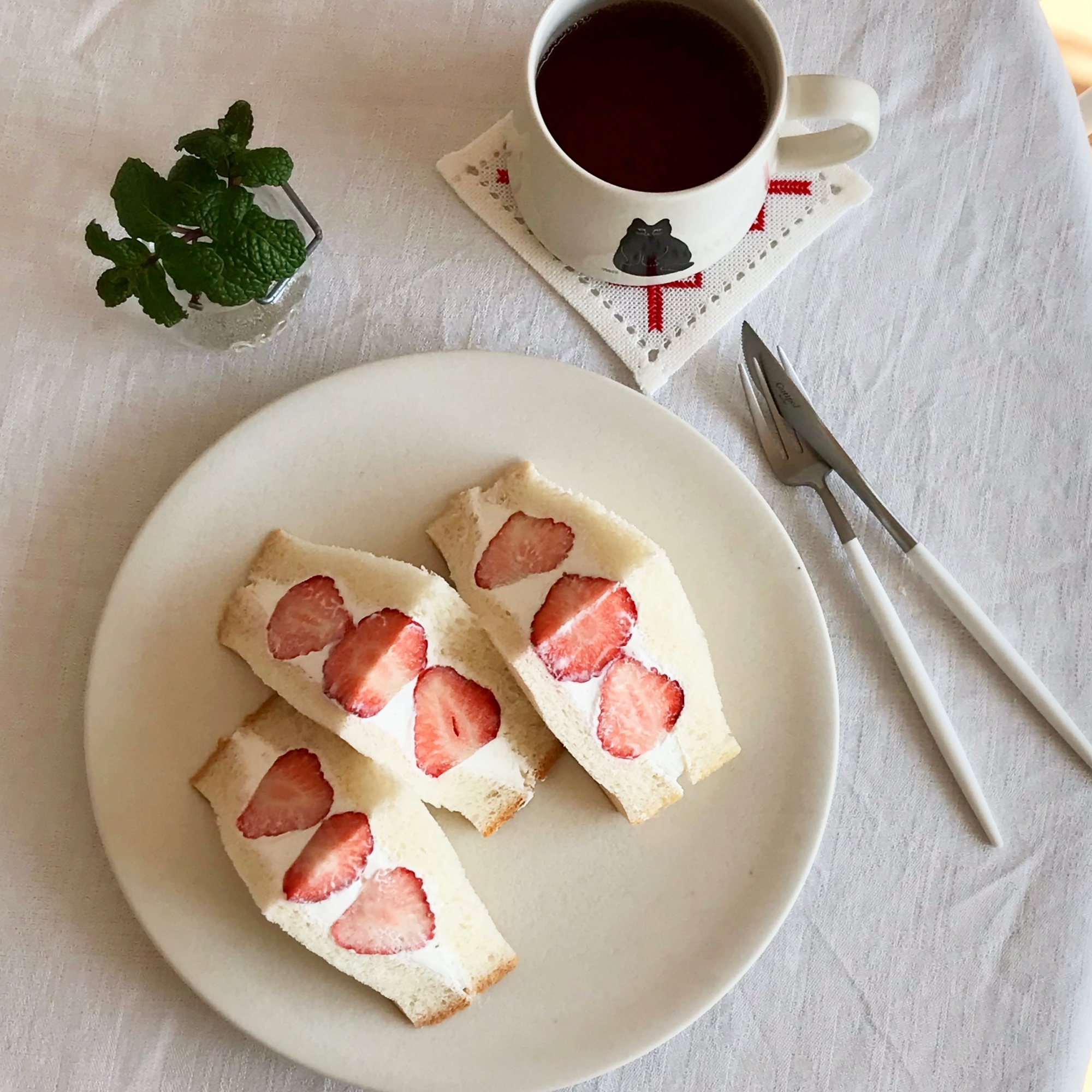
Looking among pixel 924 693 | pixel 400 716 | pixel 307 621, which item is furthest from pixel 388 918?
pixel 924 693

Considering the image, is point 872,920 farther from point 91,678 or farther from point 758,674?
point 91,678

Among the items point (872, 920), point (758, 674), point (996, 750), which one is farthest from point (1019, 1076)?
point (758, 674)

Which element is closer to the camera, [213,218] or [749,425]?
[213,218]

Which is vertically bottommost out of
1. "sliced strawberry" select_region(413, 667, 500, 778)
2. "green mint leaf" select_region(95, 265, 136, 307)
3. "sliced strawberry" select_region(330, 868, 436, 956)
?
"sliced strawberry" select_region(330, 868, 436, 956)

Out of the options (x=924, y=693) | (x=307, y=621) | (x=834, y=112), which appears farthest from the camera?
(x=924, y=693)

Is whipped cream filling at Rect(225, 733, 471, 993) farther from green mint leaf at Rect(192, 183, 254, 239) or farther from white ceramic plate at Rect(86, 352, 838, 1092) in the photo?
green mint leaf at Rect(192, 183, 254, 239)

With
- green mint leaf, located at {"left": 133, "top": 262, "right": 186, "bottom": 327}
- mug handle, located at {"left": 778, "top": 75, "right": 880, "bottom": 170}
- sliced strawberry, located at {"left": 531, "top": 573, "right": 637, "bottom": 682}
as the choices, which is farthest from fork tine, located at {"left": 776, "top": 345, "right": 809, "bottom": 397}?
green mint leaf, located at {"left": 133, "top": 262, "right": 186, "bottom": 327}

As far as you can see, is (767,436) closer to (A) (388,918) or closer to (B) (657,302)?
(B) (657,302)
